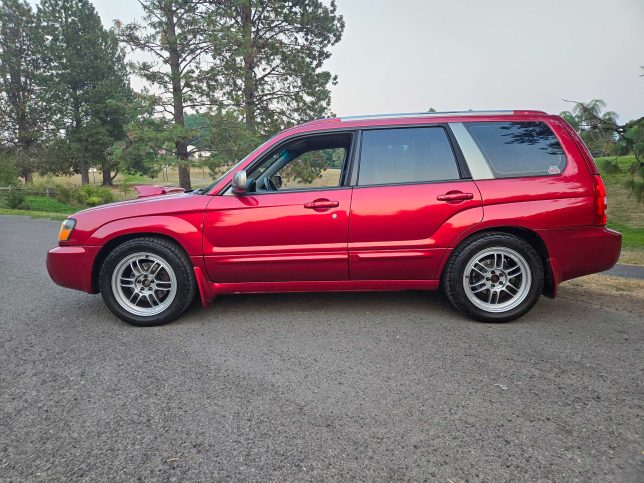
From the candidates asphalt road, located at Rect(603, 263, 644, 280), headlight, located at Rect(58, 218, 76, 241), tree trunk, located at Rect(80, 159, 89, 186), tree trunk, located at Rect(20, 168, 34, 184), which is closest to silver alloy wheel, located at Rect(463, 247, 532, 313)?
headlight, located at Rect(58, 218, 76, 241)

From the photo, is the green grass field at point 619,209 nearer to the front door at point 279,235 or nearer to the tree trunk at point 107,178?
the front door at point 279,235

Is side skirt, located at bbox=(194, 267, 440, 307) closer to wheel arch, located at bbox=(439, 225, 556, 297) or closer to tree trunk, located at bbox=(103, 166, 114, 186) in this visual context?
wheel arch, located at bbox=(439, 225, 556, 297)

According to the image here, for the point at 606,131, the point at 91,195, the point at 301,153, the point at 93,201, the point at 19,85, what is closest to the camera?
the point at 301,153

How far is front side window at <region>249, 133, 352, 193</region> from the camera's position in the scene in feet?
11.8

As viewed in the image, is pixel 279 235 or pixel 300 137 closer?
pixel 279 235

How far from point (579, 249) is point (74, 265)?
14.6ft

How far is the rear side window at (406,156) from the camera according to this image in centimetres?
349

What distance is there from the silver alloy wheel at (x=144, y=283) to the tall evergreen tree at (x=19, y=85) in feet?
143

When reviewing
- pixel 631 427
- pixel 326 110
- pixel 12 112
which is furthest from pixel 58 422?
pixel 12 112

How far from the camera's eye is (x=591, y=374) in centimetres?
247

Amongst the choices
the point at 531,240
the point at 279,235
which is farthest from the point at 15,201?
the point at 531,240

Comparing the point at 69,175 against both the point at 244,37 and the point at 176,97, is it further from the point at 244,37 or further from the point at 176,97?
the point at 244,37

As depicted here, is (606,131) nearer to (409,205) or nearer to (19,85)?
(409,205)

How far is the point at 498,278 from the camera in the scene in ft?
11.2
